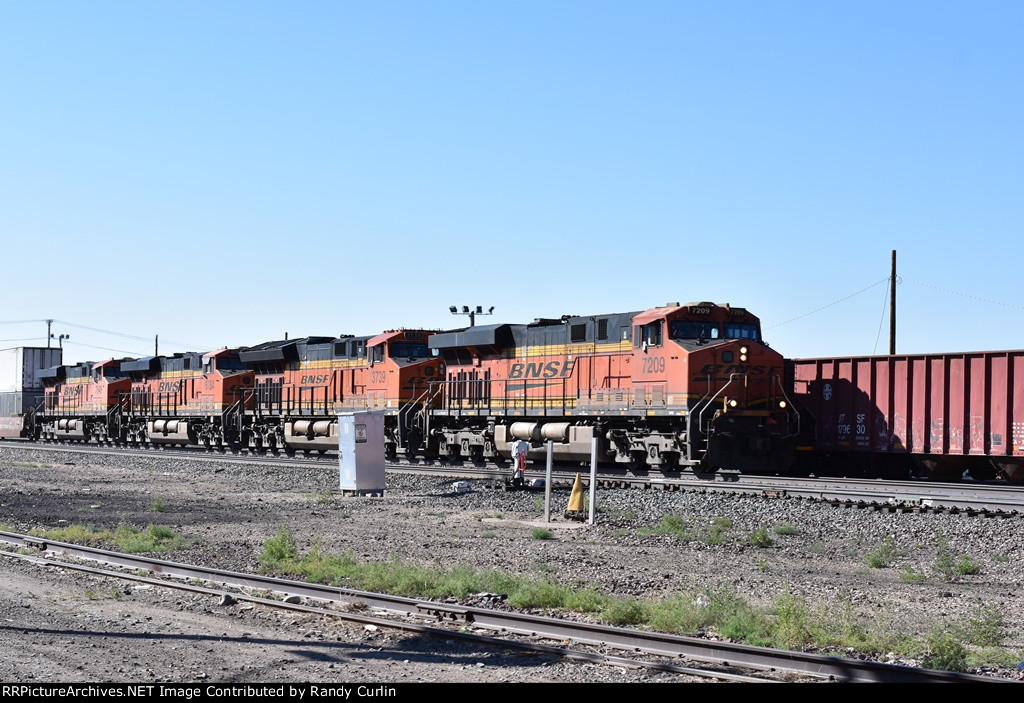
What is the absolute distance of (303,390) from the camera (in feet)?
123

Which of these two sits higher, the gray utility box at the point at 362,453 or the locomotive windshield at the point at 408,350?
the locomotive windshield at the point at 408,350

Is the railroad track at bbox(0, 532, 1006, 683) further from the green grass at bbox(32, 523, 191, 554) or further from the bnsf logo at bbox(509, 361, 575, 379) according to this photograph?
the bnsf logo at bbox(509, 361, 575, 379)

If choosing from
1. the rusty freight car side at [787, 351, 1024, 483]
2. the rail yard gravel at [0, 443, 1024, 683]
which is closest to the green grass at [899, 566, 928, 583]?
the rail yard gravel at [0, 443, 1024, 683]

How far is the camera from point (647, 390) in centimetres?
2489

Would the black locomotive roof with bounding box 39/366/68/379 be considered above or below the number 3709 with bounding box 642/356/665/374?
below

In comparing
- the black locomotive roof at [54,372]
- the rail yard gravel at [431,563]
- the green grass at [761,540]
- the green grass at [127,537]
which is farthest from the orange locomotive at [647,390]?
the black locomotive roof at [54,372]

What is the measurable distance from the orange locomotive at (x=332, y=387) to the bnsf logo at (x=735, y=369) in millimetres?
10346

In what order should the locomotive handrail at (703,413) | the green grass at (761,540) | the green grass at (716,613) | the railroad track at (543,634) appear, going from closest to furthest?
the railroad track at (543,634) → the green grass at (716,613) → the green grass at (761,540) → the locomotive handrail at (703,413)

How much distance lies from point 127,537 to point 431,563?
481 centimetres

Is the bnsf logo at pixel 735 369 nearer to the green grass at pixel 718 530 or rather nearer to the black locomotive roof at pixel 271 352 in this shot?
the green grass at pixel 718 530

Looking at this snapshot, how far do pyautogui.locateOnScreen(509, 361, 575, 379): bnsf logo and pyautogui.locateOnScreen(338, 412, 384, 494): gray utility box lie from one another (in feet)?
21.4

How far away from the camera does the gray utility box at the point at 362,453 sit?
859 inches

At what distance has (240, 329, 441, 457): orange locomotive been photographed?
33062 mm

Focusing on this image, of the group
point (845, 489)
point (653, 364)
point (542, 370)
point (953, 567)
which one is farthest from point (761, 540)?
point (542, 370)
